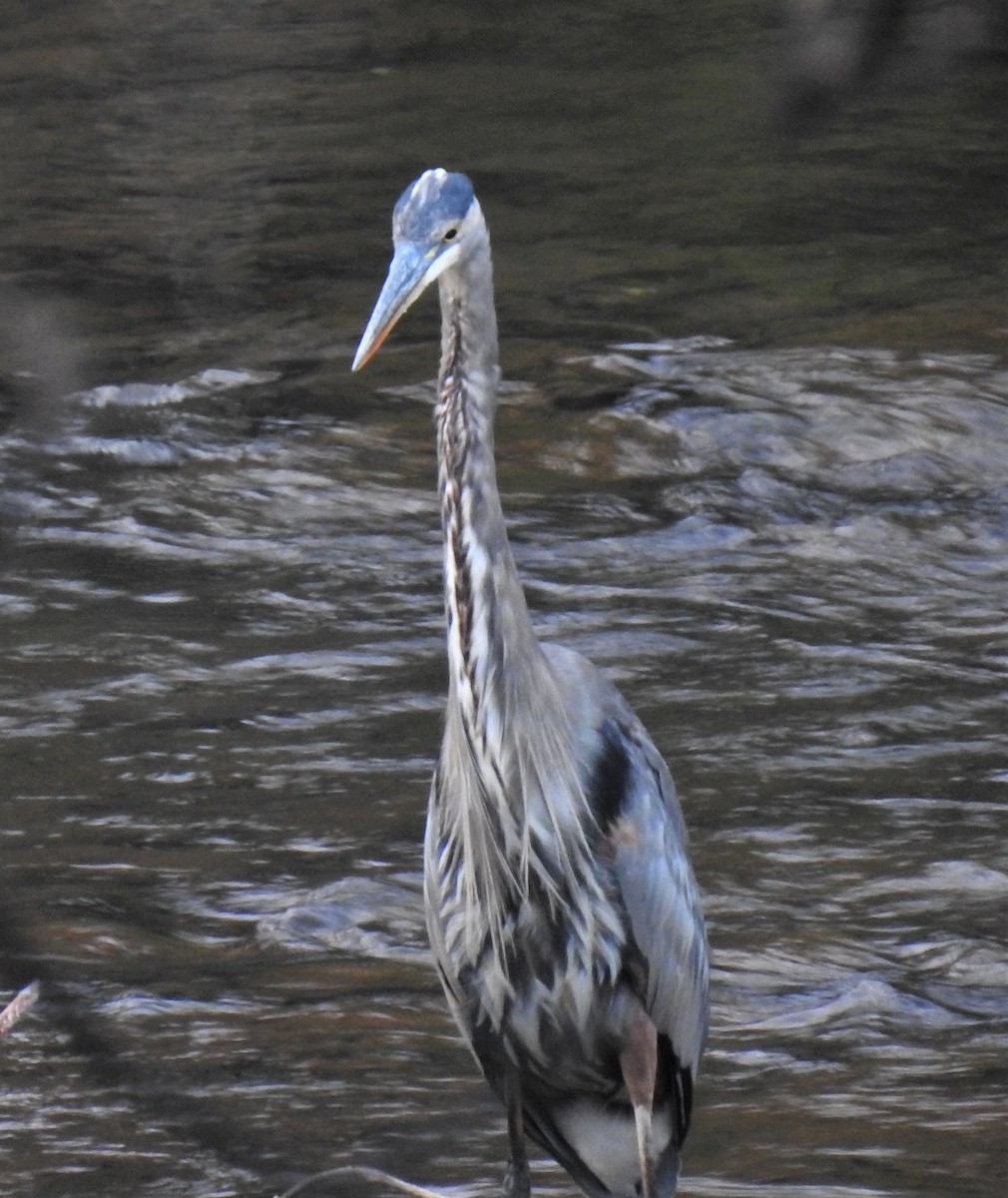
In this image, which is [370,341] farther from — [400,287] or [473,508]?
[473,508]

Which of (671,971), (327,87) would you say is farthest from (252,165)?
(671,971)

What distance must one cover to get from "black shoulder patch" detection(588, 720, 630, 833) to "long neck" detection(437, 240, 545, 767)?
0.32m

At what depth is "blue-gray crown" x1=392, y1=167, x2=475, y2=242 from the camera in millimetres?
3162

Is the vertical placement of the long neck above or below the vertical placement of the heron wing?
above

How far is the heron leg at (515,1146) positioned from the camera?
3.52 meters

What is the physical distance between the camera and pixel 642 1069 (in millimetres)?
3512

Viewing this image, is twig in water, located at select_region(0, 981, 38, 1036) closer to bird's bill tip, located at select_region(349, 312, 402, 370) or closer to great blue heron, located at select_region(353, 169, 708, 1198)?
bird's bill tip, located at select_region(349, 312, 402, 370)

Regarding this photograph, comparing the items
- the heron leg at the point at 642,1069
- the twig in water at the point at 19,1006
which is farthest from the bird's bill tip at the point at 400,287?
the twig in water at the point at 19,1006

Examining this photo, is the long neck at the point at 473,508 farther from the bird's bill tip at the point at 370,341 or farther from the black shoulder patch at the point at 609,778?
the black shoulder patch at the point at 609,778

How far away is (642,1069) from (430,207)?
4.73ft

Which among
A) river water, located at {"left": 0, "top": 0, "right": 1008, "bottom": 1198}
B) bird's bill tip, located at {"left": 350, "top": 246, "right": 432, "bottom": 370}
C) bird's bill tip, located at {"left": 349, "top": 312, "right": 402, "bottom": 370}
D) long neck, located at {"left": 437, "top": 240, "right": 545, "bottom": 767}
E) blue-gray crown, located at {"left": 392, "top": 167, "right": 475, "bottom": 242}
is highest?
blue-gray crown, located at {"left": 392, "top": 167, "right": 475, "bottom": 242}

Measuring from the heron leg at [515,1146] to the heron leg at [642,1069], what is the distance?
187mm

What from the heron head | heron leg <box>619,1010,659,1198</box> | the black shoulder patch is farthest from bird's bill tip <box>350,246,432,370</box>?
heron leg <box>619,1010,659,1198</box>

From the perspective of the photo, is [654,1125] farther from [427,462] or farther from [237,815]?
[427,462]
